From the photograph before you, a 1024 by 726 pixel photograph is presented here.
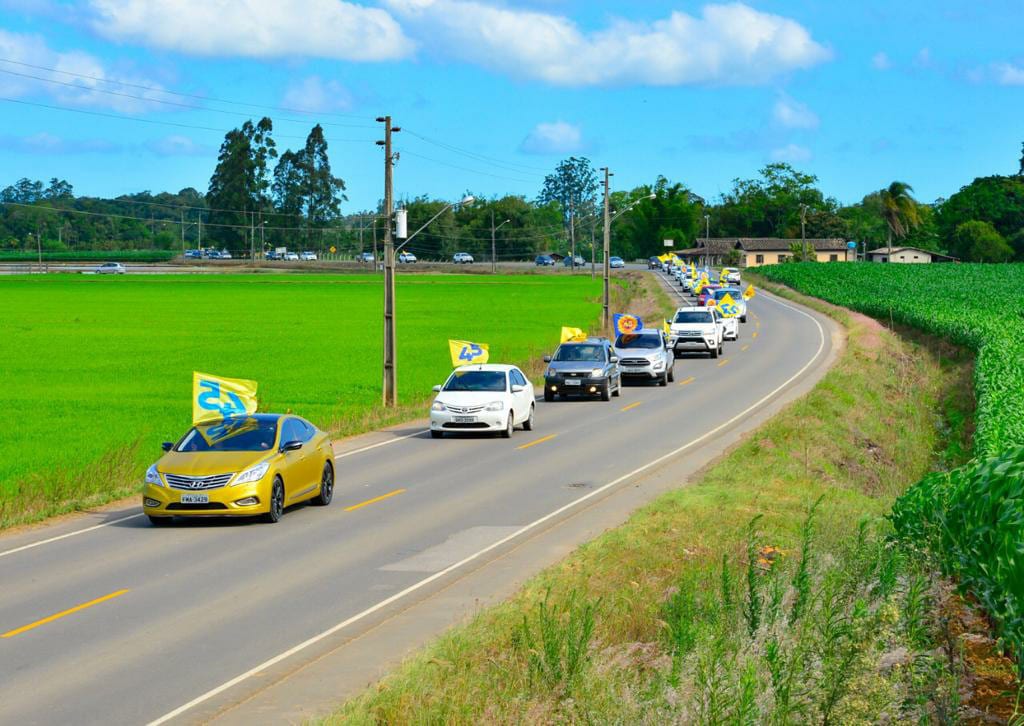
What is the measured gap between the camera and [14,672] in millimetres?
11594

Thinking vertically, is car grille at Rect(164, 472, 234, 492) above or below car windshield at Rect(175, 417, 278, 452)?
below

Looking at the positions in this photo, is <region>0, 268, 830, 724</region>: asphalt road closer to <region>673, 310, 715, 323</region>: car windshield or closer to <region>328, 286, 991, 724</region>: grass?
<region>328, 286, 991, 724</region>: grass

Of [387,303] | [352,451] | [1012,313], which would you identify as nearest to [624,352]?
[387,303]

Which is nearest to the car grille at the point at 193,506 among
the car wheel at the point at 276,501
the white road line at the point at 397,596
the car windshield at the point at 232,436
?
the car wheel at the point at 276,501

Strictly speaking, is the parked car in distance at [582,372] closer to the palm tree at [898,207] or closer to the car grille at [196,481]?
the car grille at [196,481]

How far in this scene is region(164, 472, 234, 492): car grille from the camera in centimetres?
1922

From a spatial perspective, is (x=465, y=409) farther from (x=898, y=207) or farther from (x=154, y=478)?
(x=898, y=207)

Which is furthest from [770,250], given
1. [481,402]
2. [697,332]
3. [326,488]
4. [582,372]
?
[326,488]

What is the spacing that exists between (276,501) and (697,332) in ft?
129

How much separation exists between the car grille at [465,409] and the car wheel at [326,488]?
8.98m

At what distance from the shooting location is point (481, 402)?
31.2m

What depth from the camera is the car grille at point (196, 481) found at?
19219 millimetres

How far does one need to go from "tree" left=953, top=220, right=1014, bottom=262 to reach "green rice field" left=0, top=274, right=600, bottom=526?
5670 centimetres

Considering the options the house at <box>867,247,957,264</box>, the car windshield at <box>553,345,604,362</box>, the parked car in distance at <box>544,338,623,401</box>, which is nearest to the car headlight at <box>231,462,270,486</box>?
the parked car in distance at <box>544,338,623,401</box>
